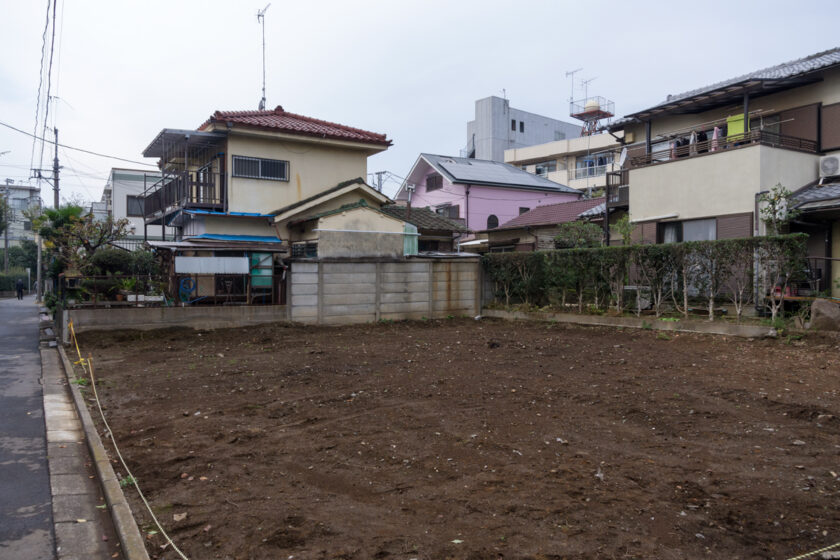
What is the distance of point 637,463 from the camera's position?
4336 mm

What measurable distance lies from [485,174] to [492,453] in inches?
1040

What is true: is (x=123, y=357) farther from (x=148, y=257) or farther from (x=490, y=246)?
(x=490, y=246)

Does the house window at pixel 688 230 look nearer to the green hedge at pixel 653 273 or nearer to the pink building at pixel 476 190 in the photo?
the green hedge at pixel 653 273

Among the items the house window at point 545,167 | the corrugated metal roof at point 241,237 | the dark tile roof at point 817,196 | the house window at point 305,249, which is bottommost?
the house window at point 305,249

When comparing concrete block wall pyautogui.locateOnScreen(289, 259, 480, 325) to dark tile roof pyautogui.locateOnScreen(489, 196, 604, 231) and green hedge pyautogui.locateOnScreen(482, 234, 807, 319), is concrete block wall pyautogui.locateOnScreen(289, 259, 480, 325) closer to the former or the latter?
green hedge pyautogui.locateOnScreen(482, 234, 807, 319)

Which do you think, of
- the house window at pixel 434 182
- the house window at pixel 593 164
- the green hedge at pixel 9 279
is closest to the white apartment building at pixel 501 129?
the house window at pixel 593 164

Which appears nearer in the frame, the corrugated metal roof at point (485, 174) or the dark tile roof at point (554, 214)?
the dark tile roof at point (554, 214)

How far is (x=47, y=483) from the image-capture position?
15.1 feet

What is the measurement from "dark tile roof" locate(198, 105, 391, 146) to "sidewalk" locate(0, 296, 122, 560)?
10700 millimetres

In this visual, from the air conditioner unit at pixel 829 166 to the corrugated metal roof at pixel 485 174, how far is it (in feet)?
53.2

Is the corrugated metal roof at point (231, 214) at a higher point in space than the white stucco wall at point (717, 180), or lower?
lower

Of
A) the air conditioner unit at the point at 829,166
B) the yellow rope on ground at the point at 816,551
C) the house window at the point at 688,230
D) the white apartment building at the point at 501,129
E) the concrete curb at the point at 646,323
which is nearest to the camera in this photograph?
the yellow rope on ground at the point at 816,551

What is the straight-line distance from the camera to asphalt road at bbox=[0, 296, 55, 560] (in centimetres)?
361

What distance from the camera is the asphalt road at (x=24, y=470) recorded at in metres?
3.61
